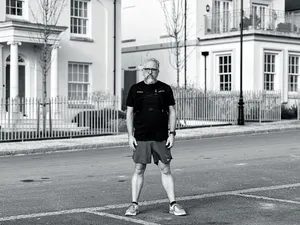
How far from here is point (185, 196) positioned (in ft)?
29.9

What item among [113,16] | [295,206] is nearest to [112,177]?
[295,206]

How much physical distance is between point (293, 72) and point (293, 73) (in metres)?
0.11

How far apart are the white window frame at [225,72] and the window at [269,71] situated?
183cm

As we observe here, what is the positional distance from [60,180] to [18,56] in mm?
14597

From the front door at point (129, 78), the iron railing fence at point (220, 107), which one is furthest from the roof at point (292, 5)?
the iron railing fence at point (220, 107)

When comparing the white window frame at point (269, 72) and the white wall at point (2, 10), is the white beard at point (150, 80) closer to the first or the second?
the white wall at point (2, 10)

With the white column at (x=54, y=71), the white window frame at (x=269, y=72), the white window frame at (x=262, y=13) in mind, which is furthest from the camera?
the white window frame at (x=262, y=13)

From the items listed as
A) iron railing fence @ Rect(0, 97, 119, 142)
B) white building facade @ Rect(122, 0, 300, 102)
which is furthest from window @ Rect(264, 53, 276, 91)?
iron railing fence @ Rect(0, 97, 119, 142)

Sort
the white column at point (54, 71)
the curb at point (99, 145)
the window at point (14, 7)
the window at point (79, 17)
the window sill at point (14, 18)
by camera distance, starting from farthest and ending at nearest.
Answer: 1. the window at point (79, 17)
2. the white column at point (54, 71)
3. the window at point (14, 7)
4. the window sill at point (14, 18)
5. the curb at point (99, 145)

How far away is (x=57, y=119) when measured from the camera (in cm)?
2072

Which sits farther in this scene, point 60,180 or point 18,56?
point 18,56

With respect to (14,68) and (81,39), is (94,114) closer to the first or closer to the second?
(14,68)

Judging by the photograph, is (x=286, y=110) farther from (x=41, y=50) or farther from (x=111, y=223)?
(x=111, y=223)

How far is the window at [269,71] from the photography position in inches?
1240
